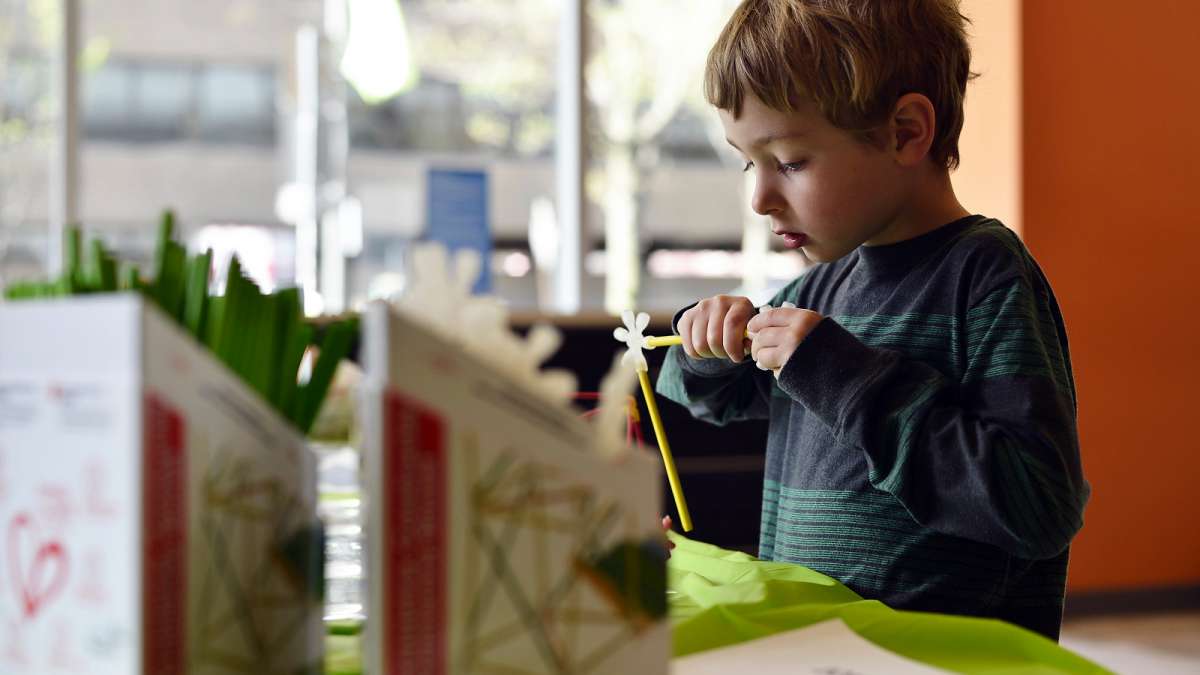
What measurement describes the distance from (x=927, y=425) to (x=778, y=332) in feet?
0.39

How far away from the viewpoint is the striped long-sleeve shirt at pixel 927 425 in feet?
2.68

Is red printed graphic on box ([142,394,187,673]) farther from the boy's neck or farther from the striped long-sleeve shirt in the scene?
the boy's neck

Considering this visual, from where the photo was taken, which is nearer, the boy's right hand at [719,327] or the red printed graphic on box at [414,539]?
the red printed graphic on box at [414,539]

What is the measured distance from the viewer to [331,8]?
4297 mm

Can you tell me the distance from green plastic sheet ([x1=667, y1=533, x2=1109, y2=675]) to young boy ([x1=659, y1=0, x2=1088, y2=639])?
154mm

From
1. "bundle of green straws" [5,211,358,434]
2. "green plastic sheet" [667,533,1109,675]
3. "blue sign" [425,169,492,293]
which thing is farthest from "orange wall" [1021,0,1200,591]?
"bundle of green straws" [5,211,358,434]

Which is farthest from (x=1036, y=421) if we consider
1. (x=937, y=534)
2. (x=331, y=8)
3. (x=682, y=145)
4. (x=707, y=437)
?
(x=682, y=145)

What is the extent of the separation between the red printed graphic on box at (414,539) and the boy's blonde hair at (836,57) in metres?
0.68

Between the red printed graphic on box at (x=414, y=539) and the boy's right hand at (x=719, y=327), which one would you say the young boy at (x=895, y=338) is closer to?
the boy's right hand at (x=719, y=327)

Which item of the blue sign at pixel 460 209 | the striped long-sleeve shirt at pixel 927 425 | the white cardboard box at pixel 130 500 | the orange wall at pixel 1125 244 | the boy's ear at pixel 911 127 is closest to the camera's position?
the white cardboard box at pixel 130 500

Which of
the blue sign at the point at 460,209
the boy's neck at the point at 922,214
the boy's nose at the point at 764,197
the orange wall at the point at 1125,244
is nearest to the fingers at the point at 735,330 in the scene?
the boy's nose at the point at 764,197

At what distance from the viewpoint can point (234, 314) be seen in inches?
19.5

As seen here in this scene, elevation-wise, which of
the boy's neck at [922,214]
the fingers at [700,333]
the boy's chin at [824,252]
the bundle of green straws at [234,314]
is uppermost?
the boy's neck at [922,214]

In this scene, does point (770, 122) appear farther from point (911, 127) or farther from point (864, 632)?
point (864, 632)
